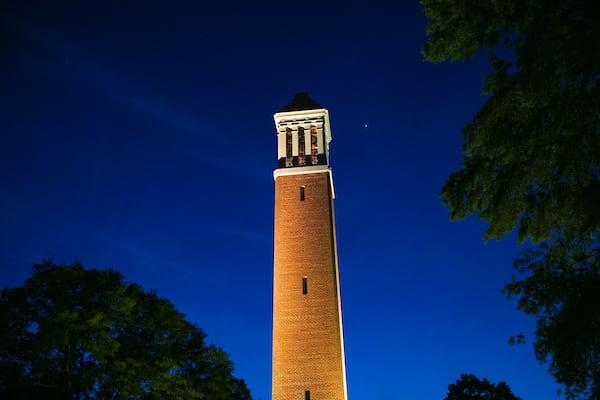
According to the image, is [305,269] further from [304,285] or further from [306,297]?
[306,297]

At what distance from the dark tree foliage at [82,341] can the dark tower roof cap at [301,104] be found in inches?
838

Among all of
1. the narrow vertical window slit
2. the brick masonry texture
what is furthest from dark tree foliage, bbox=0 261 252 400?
the narrow vertical window slit

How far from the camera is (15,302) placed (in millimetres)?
18984

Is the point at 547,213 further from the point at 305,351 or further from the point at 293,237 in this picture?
the point at 293,237

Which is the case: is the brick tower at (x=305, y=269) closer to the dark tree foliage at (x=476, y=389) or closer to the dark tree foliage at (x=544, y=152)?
the dark tree foliage at (x=476, y=389)

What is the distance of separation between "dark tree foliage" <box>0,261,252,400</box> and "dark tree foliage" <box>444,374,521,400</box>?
20937 millimetres

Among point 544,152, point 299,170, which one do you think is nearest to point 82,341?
point 544,152

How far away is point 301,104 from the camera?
1620 inches

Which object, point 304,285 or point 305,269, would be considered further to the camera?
point 305,269

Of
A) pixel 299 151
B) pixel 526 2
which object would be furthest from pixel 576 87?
pixel 299 151

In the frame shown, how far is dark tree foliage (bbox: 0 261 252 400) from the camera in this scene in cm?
1816

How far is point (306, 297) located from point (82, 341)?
52.7 feet

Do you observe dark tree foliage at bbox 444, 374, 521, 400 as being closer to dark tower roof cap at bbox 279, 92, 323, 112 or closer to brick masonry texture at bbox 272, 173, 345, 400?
brick masonry texture at bbox 272, 173, 345, 400

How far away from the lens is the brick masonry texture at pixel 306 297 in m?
30.4
